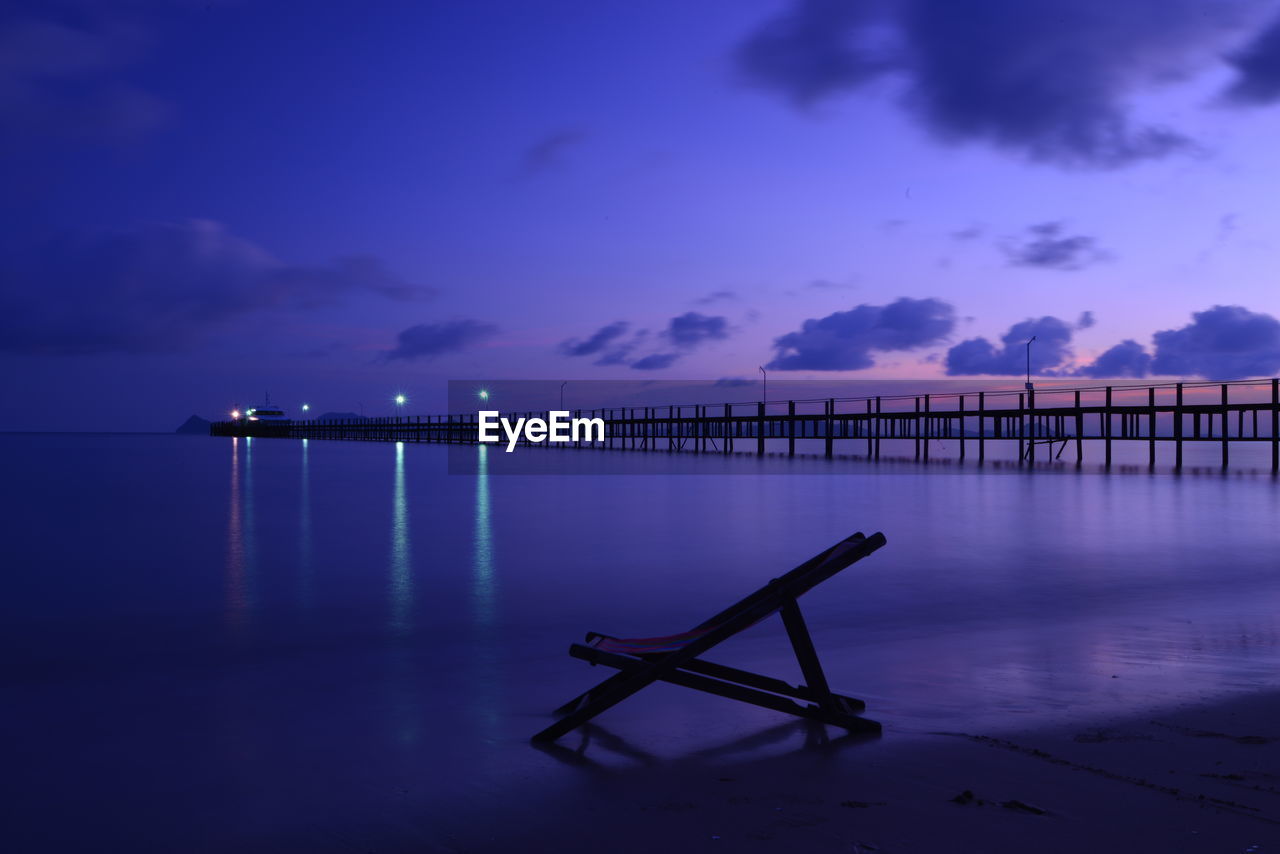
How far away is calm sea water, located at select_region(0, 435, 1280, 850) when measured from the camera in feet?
11.7

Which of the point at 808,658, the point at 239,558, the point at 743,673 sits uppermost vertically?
the point at 808,658

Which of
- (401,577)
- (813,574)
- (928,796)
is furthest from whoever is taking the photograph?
(401,577)

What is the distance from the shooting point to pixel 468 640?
6.45 metres

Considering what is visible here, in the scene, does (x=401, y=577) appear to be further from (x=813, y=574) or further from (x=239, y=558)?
(x=813, y=574)

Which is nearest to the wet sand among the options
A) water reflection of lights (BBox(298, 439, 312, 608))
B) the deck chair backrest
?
the deck chair backrest

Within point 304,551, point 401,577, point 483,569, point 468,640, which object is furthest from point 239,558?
point 468,640

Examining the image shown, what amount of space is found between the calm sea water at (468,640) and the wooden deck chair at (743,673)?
0.18 metres

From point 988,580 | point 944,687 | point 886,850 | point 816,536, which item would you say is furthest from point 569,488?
point 886,850

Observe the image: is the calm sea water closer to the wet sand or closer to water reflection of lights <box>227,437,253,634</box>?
water reflection of lights <box>227,437,253,634</box>

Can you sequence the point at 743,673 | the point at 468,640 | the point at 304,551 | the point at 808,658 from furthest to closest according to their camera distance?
the point at 304,551 < the point at 468,640 < the point at 743,673 < the point at 808,658

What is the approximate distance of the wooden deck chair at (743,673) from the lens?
12.4 feet

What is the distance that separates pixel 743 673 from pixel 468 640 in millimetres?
2740

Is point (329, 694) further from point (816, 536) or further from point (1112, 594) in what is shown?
point (816, 536)

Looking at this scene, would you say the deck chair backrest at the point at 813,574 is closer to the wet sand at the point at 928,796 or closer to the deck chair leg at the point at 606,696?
the deck chair leg at the point at 606,696
